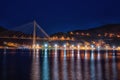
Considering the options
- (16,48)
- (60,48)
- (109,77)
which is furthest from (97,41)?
(109,77)

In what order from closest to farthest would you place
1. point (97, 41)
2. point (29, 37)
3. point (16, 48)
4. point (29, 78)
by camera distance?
point (29, 78)
point (29, 37)
point (16, 48)
point (97, 41)

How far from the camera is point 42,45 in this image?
3302 inches

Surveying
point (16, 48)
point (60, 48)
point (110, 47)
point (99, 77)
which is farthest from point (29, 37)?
point (99, 77)

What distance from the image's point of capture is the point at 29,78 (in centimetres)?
1805

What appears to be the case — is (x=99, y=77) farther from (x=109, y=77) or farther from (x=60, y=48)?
(x=60, y=48)

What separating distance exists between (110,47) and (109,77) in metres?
69.4

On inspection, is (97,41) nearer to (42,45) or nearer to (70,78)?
(42,45)

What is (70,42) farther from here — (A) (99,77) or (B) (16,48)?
(A) (99,77)

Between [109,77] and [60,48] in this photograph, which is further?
[60,48]

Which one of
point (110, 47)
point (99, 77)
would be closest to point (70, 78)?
point (99, 77)

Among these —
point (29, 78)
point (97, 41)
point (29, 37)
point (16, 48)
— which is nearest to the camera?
point (29, 78)

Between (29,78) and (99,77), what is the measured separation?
3.03m

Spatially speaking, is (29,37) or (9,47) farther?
(9,47)

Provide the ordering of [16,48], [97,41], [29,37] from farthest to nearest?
[97,41], [16,48], [29,37]
